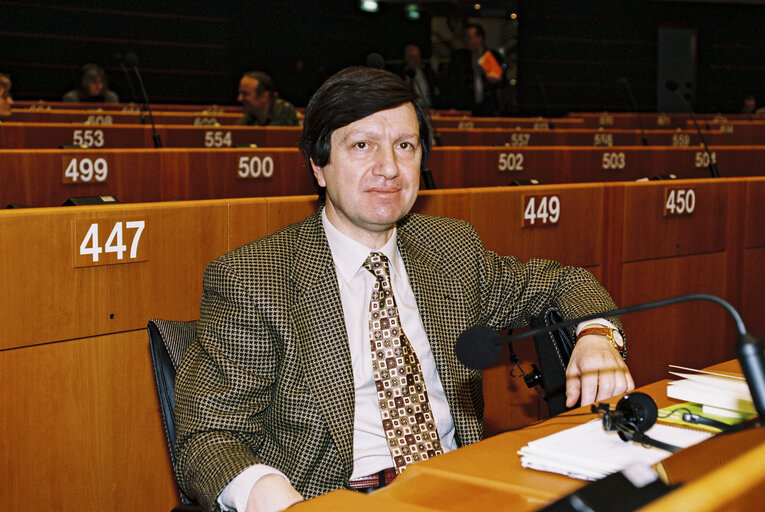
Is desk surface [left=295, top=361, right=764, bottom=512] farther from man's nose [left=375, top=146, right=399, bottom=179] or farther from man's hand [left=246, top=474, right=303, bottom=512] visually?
man's nose [left=375, top=146, right=399, bottom=179]

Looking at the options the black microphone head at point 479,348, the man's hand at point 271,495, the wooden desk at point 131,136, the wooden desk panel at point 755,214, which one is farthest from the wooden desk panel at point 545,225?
the wooden desk at point 131,136

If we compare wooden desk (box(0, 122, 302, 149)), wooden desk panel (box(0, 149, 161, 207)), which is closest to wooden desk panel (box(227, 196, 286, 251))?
wooden desk panel (box(0, 149, 161, 207))

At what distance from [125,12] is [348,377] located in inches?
478

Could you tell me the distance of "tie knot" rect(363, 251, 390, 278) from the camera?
1716mm

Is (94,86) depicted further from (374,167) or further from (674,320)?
(374,167)

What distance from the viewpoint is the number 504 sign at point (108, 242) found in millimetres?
2143

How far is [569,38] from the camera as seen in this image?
15.9 metres

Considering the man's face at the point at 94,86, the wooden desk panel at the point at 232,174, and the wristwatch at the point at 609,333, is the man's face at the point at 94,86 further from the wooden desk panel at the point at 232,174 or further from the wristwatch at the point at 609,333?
the wristwatch at the point at 609,333

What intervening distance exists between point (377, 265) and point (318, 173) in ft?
0.69

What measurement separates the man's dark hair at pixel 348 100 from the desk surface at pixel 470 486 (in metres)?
0.66

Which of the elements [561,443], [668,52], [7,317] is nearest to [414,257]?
[561,443]

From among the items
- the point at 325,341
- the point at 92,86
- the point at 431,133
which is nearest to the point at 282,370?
the point at 325,341

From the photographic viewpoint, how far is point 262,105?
7.58 meters

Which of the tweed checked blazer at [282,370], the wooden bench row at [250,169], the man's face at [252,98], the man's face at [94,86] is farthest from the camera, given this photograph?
the man's face at [94,86]
